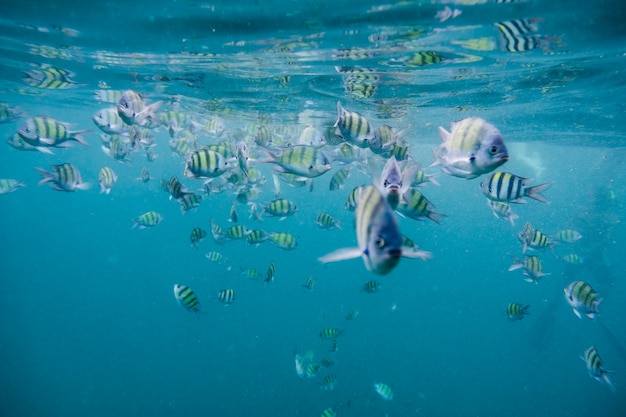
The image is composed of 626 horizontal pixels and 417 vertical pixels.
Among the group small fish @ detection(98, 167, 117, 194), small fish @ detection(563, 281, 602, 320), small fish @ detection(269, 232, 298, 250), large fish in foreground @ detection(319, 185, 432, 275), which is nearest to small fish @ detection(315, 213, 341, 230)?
small fish @ detection(269, 232, 298, 250)

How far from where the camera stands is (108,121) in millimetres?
7305

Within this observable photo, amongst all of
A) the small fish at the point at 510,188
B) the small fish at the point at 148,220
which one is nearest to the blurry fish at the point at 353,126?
the small fish at the point at 510,188

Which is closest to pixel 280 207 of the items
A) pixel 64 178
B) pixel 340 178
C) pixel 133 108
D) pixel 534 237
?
pixel 340 178

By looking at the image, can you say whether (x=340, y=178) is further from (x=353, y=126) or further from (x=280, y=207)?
(x=353, y=126)

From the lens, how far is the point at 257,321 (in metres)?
38.7

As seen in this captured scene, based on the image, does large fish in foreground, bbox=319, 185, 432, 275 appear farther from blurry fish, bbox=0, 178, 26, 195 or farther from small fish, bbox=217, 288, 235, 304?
blurry fish, bbox=0, 178, 26, 195

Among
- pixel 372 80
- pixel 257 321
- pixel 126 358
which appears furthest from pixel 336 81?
pixel 257 321

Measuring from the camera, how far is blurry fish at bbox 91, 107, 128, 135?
7.20 m

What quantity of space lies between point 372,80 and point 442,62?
3.27m

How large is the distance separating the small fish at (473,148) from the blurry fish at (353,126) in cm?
144

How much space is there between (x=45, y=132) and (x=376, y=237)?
6.74 metres

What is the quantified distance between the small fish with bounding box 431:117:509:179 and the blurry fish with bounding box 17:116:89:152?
5.97 meters

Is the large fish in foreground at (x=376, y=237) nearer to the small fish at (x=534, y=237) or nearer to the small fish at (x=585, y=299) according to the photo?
the small fish at (x=585, y=299)

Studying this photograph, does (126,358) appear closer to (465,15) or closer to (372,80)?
(372,80)
